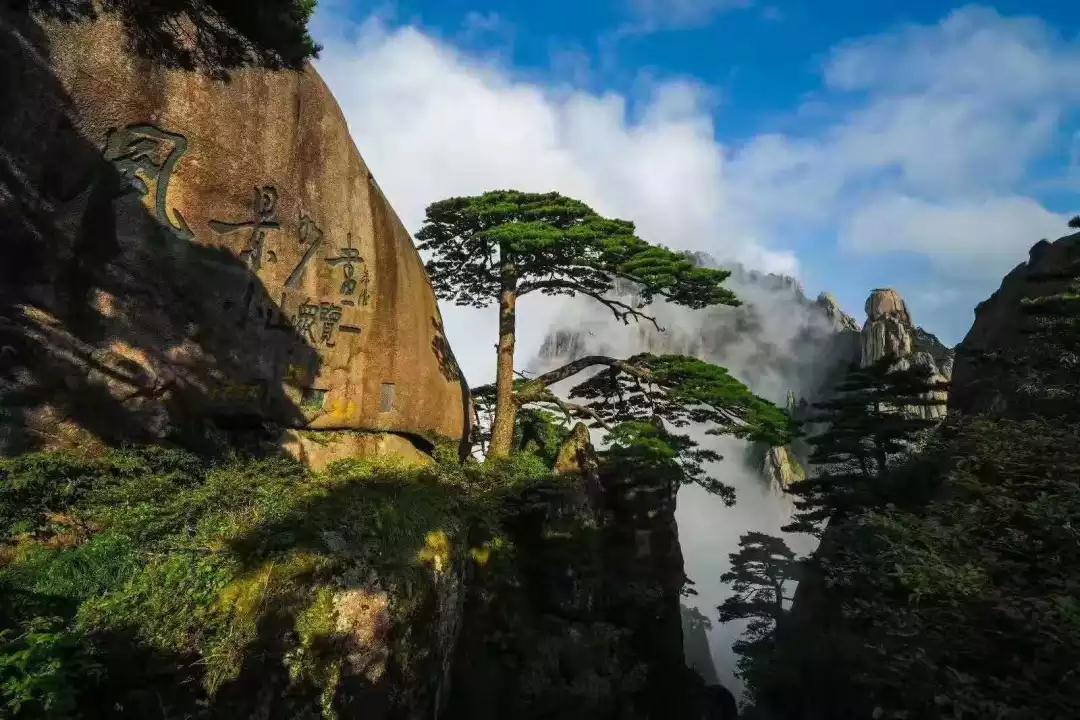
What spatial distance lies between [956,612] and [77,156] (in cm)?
1210

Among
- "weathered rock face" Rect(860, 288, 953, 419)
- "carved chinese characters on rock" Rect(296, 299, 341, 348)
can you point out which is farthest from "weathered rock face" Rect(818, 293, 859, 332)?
"carved chinese characters on rock" Rect(296, 299, 341, 348)

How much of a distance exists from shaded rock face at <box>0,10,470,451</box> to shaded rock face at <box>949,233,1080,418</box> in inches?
486

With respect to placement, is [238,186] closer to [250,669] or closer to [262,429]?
[262,429]

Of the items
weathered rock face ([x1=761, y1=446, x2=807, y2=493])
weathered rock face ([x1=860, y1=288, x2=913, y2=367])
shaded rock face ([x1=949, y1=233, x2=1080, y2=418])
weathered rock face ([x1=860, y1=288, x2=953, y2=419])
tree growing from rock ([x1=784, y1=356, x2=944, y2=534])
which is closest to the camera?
shaded rock face ([x1=949, y1=233, x2=1080, y2=418])

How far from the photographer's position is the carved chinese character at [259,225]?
31.5 feet

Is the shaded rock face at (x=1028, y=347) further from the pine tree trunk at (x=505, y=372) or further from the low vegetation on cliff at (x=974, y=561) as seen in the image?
the pine tree trunk at (x=505, y=372)

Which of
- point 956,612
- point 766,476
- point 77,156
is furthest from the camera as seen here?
point 766,476

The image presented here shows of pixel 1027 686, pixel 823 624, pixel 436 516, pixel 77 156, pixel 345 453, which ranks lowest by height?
pixel 823 624

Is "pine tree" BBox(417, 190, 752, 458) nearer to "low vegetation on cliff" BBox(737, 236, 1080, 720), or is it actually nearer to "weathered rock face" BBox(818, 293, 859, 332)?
"low vegetation on cliff" BBox(737, 236, 1080, 720)

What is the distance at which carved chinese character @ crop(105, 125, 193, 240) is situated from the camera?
27.0ft

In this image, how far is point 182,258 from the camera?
8.83m

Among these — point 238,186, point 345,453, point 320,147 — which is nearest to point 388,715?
point 345,453

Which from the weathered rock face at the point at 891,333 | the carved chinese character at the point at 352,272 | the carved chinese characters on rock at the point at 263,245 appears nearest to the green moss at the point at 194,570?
the carved chinese characters on rock at the point at 263,245

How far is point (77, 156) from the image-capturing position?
25.8ft
